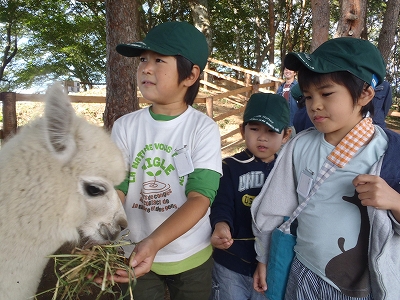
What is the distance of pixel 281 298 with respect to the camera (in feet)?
5.52

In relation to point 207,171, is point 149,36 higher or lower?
higher

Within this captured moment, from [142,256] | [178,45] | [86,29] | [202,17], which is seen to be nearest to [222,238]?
[142,256]

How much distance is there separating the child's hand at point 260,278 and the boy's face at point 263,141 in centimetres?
66

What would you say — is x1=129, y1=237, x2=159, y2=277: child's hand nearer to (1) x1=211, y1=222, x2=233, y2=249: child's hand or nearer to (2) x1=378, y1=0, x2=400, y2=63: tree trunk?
(1) x1=211, y1=222, x2=233, y2=249: child's hand

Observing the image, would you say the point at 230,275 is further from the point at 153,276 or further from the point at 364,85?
the point at 364,85

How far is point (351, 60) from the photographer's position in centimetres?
146

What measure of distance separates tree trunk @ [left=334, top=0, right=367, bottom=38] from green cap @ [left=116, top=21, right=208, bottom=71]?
177 inches

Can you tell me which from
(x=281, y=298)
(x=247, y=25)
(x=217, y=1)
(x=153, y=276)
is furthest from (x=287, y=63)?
(x=247, y=25)

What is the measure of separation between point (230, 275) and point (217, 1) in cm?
1921

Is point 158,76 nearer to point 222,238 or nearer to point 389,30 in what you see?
point 222,238

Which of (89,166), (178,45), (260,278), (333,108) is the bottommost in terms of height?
(260,278)

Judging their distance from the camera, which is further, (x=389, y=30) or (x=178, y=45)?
Result: (x=389, y=30)

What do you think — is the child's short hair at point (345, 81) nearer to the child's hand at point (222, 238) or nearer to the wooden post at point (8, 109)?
the child's hand at point (222, 238)

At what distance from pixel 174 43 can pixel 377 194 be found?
1.11 meters
